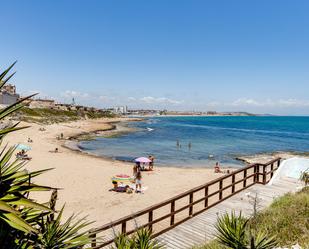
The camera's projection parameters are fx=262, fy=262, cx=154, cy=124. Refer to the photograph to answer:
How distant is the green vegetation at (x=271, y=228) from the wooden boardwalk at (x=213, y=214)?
0.61 metres

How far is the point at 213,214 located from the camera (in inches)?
368

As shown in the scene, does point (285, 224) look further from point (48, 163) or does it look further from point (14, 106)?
point (48, 163)

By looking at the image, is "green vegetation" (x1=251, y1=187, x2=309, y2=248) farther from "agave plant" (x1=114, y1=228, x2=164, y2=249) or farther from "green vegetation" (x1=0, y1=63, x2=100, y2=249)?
"green vegetation" (x1=0, y1=63, x2=100, y2=249)

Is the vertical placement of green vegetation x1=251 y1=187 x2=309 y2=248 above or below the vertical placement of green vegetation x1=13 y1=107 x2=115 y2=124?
below

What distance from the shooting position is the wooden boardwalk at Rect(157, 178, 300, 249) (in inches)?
303

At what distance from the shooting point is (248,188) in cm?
1202

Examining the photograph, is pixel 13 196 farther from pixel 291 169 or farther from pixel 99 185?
pixel 99 185

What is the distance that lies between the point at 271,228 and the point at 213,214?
2.72 metres

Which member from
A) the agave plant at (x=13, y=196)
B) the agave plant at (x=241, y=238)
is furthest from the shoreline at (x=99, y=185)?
the agave plant at (x=241, y=238)

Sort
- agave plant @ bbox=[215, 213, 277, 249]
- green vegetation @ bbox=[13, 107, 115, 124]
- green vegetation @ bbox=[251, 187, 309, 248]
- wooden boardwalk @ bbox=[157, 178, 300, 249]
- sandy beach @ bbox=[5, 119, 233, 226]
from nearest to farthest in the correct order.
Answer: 1. agave plant @ bbox=[215, 213, 277, 249]
2. green vegetation @ bbox=[251, 187, 309, 248]
3. wooden boardwalk @ bbox=[157, 178, 300, 249]
4. sandy beach @ bbox=[5, 119, 233, 226]
5. green vegetation @ bbox=[13, 107, 115, 124]

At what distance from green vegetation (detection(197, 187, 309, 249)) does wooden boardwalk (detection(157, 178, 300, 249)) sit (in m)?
0.61

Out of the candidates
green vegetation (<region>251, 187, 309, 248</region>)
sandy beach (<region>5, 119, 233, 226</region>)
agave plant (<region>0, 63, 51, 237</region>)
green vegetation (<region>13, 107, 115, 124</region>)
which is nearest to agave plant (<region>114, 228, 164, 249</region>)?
agave plant (<region>0, 63, 51, 237</region>)

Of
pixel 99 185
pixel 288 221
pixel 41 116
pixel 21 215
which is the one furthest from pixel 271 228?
pixel 41 116

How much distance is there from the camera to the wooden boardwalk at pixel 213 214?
769 cm
